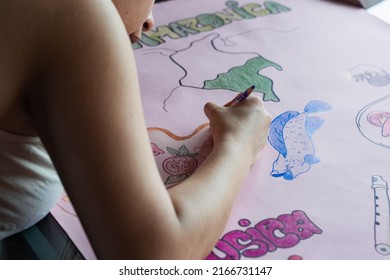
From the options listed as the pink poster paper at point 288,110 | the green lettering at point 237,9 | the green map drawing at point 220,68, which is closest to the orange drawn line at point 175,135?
the pink poster paper at point 288,110

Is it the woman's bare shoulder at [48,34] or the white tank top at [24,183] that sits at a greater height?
the woman's bare shoulder at [48,34]

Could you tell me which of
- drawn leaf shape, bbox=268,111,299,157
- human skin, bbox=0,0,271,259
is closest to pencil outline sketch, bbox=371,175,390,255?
drawn leaf shape, bbox=268,111,299,157

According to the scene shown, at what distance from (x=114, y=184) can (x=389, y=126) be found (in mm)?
488

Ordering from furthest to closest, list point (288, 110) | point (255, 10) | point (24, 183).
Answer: point (255, 10), point (288, 110), point (24, 183)

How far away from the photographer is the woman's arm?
18.8 inches

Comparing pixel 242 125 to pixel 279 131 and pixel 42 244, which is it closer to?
pixel 279 131

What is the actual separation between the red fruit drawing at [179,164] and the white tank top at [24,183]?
14cm

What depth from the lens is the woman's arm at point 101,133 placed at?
1.57ft

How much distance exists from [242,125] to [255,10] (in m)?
0.47

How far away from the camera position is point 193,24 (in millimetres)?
1077

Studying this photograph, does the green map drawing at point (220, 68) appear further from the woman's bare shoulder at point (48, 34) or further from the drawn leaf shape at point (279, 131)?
the woman's bare shoulder at point (48, 34)

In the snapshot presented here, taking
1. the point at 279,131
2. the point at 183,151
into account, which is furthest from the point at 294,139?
the point at 183,151

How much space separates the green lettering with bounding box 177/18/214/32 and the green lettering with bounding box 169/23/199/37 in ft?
0.03

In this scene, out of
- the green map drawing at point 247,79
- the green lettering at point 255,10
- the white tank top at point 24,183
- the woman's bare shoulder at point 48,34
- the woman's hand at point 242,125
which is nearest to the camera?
the woman's bare shoulder at point 48,34
